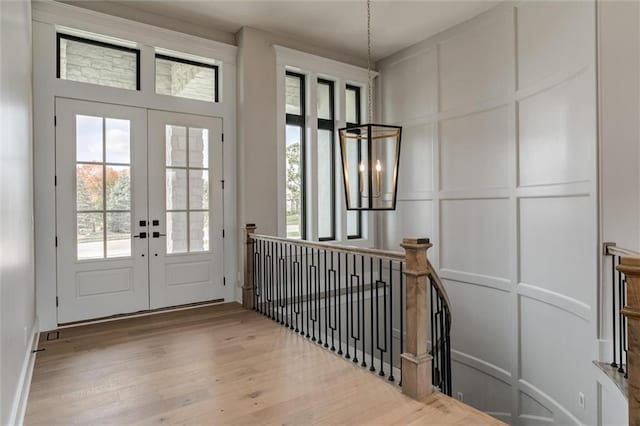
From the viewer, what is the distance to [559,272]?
3752mm

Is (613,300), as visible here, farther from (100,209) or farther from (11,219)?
(100,209)

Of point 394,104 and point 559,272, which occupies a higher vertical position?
point 394,104

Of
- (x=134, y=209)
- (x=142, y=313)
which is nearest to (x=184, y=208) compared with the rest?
(x=134, y=209)

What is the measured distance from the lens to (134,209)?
14.3 feet

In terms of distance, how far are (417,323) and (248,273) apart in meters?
2.62

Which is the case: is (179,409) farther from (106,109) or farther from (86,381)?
(106,109)

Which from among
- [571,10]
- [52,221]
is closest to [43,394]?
[52,221]

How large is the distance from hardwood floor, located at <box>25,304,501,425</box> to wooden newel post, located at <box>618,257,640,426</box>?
890 mm

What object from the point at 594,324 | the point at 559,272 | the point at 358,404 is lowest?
the point at 358,404

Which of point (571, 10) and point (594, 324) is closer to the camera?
point (594, 324)

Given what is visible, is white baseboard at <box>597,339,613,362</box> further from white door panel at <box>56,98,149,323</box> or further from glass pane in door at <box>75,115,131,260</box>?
glass pane in door at <box>75,115,131,260</box>

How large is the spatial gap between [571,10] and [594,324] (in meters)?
2.73

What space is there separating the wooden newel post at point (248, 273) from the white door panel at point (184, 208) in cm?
38

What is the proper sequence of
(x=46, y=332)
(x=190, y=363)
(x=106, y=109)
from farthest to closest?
(x=106, y=109) → (x=46, y=332) → (x=190, y=363)
